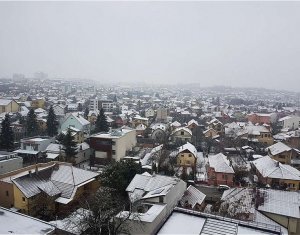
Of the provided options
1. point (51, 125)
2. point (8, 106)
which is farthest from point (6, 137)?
point (8, 106)

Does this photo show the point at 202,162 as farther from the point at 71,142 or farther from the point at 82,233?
the point at 82,233

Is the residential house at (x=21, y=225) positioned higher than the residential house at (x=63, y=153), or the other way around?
the residential house at (x=21, y=225)

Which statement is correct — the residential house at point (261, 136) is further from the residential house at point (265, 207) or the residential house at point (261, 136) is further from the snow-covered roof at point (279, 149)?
the residential house at point (265, 207)

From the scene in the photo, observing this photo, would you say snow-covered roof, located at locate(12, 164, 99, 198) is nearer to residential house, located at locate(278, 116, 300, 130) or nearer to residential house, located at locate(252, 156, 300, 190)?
residential house, located at locate(252, 156, 300, 190)

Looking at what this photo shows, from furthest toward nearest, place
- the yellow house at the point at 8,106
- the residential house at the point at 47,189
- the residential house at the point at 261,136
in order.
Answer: the yellow house at the point at 8,106 → the residential house at the point at 261,136 → the residential house at the point at 47,189

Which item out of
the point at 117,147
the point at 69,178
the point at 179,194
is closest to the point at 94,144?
the point at 117,147

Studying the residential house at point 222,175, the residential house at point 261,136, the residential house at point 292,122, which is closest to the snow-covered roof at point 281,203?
the residential house at point 222,175

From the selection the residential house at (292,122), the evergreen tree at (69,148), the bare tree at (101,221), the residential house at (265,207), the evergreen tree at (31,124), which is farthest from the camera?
the residential house at (292,122)

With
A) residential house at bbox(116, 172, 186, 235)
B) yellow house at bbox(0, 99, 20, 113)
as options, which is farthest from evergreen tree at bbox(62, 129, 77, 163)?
yellow house at bbox(0, 99, 20, 113)
